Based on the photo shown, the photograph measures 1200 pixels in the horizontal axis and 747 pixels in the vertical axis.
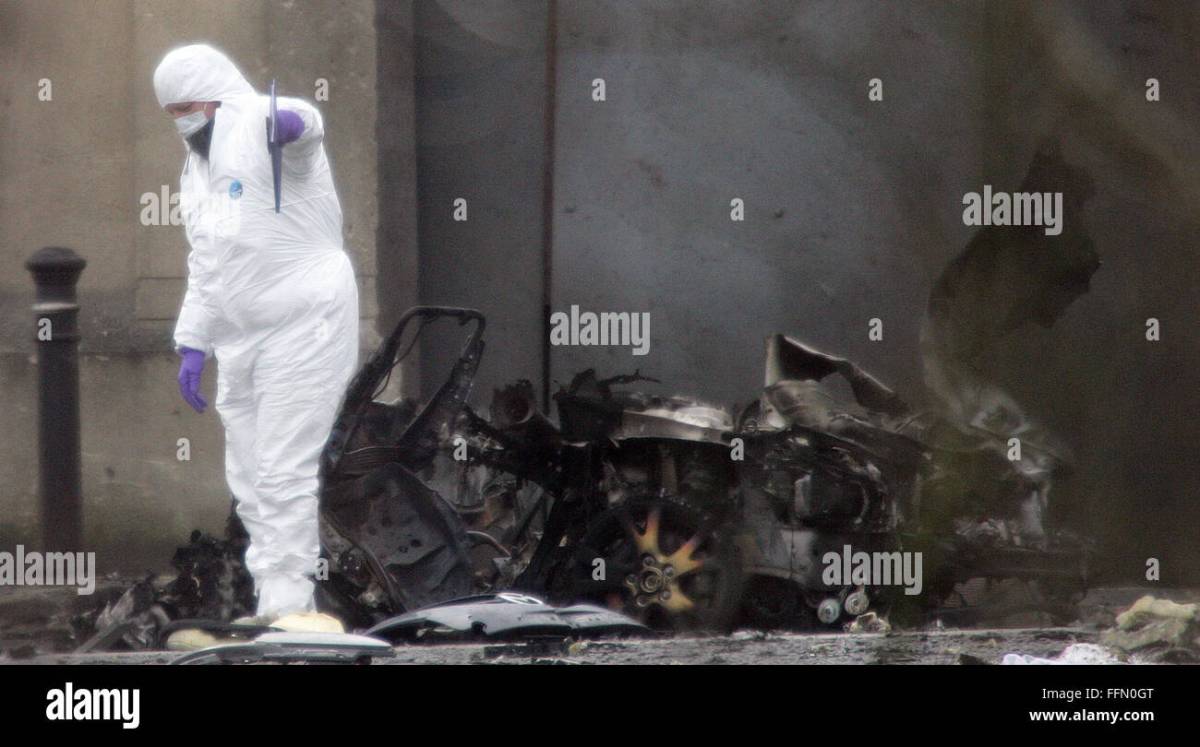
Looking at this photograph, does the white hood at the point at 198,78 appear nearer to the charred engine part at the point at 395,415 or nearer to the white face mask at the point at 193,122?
the white face mask at the point at 193,122

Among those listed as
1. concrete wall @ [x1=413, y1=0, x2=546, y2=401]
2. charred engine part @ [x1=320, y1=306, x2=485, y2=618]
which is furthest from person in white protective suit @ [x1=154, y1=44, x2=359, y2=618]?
concrete wall @ [x1=413, y1=0, x2=546, y2=401]

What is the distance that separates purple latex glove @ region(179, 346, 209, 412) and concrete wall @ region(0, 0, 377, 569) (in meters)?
0.11

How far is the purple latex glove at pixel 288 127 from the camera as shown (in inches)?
267

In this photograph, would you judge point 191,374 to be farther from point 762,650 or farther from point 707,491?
point 762,650

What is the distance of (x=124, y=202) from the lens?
22.9 ft

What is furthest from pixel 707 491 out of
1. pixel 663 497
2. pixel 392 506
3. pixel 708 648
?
pixel 392 506

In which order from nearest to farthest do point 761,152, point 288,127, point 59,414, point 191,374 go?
point 288,127 < point 191,374 < point 59,414 < point 761,152

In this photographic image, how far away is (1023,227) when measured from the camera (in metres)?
7.14

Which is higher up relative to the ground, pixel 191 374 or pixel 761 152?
pixel 761 152

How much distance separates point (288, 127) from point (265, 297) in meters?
0.63
